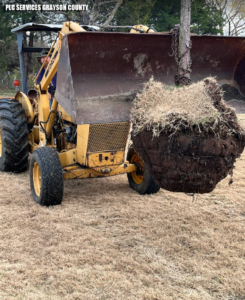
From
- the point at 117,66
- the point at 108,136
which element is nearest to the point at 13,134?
the point at 108,136

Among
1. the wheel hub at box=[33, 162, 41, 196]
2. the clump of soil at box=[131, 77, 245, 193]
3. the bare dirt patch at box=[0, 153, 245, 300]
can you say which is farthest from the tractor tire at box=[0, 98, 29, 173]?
the clump of soil at box=[131, 77, 245, 193]

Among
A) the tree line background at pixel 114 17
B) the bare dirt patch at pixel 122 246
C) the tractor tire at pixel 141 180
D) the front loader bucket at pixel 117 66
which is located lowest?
the bare dirt patch at pixel 122 246

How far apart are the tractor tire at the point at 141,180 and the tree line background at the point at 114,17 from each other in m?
13.9

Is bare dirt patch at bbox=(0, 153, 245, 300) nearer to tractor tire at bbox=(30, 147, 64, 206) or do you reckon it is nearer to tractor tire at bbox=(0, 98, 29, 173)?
tractor tire at bbox=(30, 147, 64, 206)

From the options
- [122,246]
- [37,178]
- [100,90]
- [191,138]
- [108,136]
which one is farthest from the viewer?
[37,178]

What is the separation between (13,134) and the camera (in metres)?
5.39

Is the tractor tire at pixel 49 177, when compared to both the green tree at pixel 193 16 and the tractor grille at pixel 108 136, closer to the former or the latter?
the tractor grille at pixel 108 136

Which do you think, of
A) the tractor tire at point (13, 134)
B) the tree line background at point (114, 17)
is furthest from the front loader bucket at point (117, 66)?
the tree line background at point (114, 17)

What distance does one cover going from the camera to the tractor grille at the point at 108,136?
4.22m

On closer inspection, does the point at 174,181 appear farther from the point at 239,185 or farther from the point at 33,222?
the point at 239,185

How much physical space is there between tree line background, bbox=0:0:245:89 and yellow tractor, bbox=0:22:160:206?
43.1 ft

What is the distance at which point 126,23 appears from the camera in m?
21.0

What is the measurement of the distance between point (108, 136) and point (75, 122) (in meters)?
0.81

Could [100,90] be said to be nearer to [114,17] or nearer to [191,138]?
[191,138]
